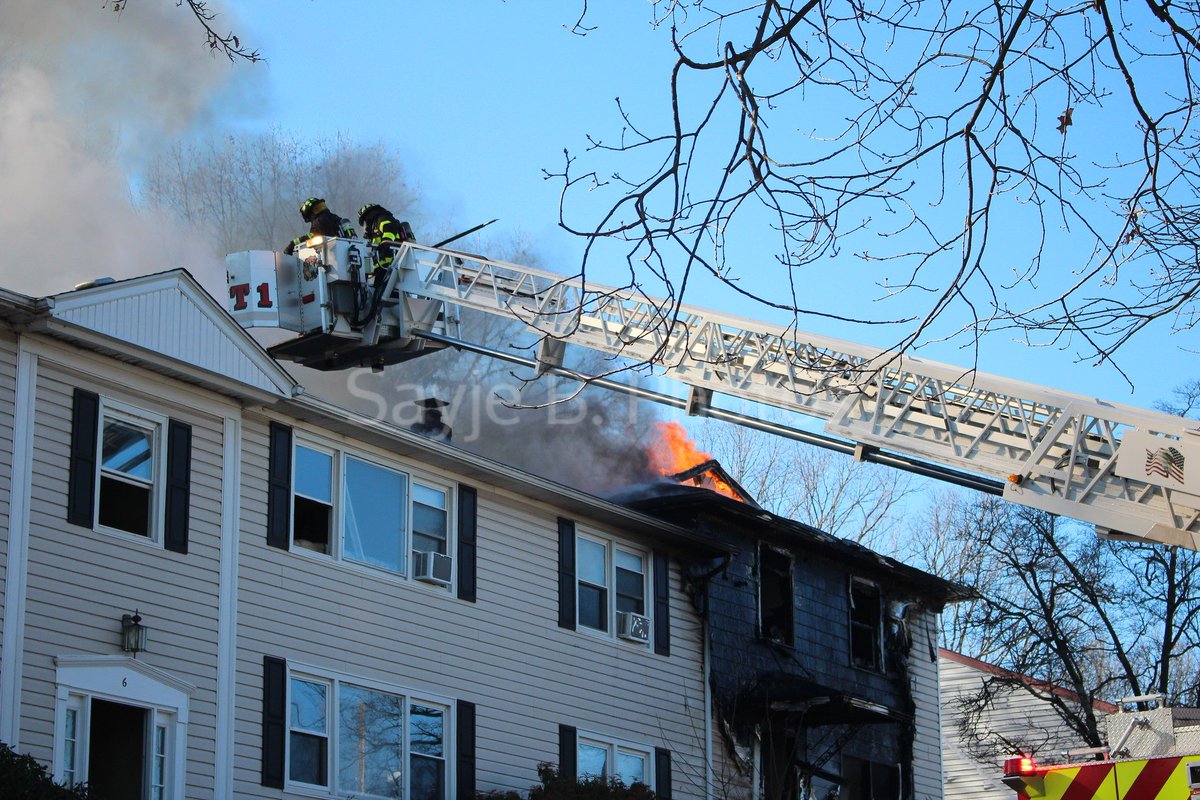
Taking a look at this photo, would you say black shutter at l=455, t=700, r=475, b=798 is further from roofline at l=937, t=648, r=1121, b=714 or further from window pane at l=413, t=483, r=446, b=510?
roofline at l=937, t=648, r=1121, b=714

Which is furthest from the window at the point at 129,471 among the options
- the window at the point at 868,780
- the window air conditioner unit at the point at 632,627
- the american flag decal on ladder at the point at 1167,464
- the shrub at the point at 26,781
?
the window at the point at 868,780

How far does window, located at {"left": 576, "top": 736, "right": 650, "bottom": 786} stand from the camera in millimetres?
18453

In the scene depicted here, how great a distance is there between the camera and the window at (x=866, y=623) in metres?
23.4

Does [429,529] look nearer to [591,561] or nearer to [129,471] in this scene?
[591,561]

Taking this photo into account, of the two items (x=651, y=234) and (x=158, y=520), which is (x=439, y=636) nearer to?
(x=158, y=520)

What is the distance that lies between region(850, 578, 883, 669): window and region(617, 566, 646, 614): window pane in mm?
4379

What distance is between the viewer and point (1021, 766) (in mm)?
13219

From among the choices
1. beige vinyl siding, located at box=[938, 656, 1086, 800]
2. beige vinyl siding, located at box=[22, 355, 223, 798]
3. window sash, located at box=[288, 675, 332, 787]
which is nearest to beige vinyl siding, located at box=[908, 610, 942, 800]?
beige vinyl siding, located at box=[938, 656, 1086, 800]

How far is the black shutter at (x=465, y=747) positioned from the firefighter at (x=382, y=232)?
22.5 ft

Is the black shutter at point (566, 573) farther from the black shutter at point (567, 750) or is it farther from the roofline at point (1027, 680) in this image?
the roofline at point (1027, 680)

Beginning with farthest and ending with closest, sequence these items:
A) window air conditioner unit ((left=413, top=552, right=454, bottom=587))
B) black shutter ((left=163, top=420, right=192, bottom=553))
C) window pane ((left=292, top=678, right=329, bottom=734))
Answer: window air conditioner unit ((left=413, top=552, right=454, bottom=587)), window pane ((left=292, top=678, right=329, bottom=734)), black shutter ((left=163, top=420, right=192, bottom=553))

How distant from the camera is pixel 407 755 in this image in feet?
53.6

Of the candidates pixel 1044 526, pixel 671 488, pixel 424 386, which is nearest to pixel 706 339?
pixel 671 488

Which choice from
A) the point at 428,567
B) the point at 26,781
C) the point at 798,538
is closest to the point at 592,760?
the point at 428,567
